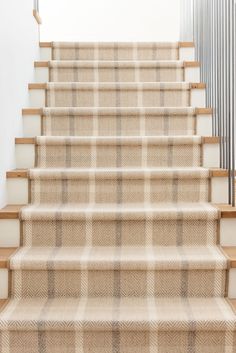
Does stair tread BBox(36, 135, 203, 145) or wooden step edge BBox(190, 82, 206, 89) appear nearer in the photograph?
stair tread BBox(36, 135, 203, 145)

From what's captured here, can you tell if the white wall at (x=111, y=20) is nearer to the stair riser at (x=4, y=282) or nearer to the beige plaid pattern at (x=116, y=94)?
the beige plaid pattern at (x=116, y=94)

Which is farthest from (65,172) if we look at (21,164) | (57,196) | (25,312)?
(25,312)

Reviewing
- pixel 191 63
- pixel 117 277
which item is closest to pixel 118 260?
pixel 117 277

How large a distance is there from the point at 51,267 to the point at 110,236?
338 mm

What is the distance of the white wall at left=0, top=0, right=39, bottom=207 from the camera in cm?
240

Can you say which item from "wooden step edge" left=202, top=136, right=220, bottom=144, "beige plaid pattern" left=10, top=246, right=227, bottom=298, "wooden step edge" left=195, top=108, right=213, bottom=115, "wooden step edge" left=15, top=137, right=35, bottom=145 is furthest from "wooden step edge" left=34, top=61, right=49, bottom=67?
"beige plaid pattern" left=10, top=246, right=227, bottom=298

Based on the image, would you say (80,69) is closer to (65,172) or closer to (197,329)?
(65,172)

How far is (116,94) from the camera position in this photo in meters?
3.08

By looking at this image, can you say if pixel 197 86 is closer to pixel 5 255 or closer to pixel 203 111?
pixel 203 111

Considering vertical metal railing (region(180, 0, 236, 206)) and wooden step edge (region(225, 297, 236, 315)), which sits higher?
vertical metal railing (region(180, 0, 236, 206))

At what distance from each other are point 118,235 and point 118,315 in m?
0.48

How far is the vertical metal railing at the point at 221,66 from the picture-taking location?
7.71 feet

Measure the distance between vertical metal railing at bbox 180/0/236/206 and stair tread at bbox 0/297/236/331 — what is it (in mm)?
626

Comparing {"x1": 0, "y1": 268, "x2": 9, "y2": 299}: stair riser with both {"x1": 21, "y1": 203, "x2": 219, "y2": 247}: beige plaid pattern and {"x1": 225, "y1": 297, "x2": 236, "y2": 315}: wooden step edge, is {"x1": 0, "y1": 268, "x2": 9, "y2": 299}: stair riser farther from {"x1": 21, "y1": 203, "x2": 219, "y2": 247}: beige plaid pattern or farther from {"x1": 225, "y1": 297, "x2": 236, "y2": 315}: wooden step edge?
{"x1": 225, "y1": 297, "x2": 236, "y2": 315}: wooden step edge
